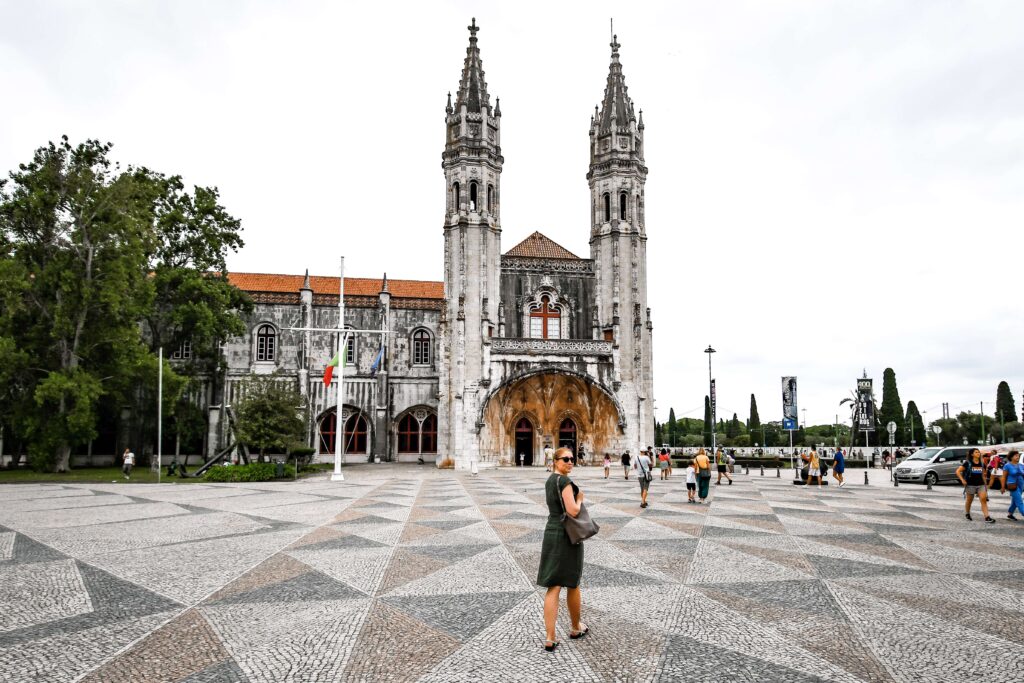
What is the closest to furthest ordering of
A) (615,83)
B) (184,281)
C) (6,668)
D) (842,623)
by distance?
(6,668) < (842,623) < (184,281) < (615,83)

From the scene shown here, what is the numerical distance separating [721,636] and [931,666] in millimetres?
1618

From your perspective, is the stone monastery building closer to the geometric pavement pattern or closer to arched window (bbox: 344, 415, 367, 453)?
arched window (bbox: 344, 415, 367, 453)

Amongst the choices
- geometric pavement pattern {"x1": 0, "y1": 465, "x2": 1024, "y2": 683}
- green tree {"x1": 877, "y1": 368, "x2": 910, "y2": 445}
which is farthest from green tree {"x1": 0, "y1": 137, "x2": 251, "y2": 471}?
green tree {"x1": 877, "y1": 368, "x2": 910, "y2": 445}

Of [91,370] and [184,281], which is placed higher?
[184,281]

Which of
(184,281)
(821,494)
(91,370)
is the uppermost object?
(184,281)

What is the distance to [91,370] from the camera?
2978 centimetres

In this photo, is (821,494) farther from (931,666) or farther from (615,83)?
(615,83)

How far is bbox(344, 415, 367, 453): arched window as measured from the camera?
139ft

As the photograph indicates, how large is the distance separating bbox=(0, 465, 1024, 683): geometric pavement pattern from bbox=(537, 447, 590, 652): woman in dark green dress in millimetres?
349

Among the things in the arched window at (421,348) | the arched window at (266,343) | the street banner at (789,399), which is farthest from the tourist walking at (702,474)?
the arched window at (266,343)

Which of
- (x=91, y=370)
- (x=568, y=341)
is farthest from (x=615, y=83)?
(x=91, y=370)

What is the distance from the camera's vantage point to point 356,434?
42.3m

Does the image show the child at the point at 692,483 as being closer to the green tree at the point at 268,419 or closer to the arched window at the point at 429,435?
the green tree at the point at 268,419

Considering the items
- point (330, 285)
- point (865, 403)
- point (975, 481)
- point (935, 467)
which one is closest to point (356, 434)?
point (330, 285)
